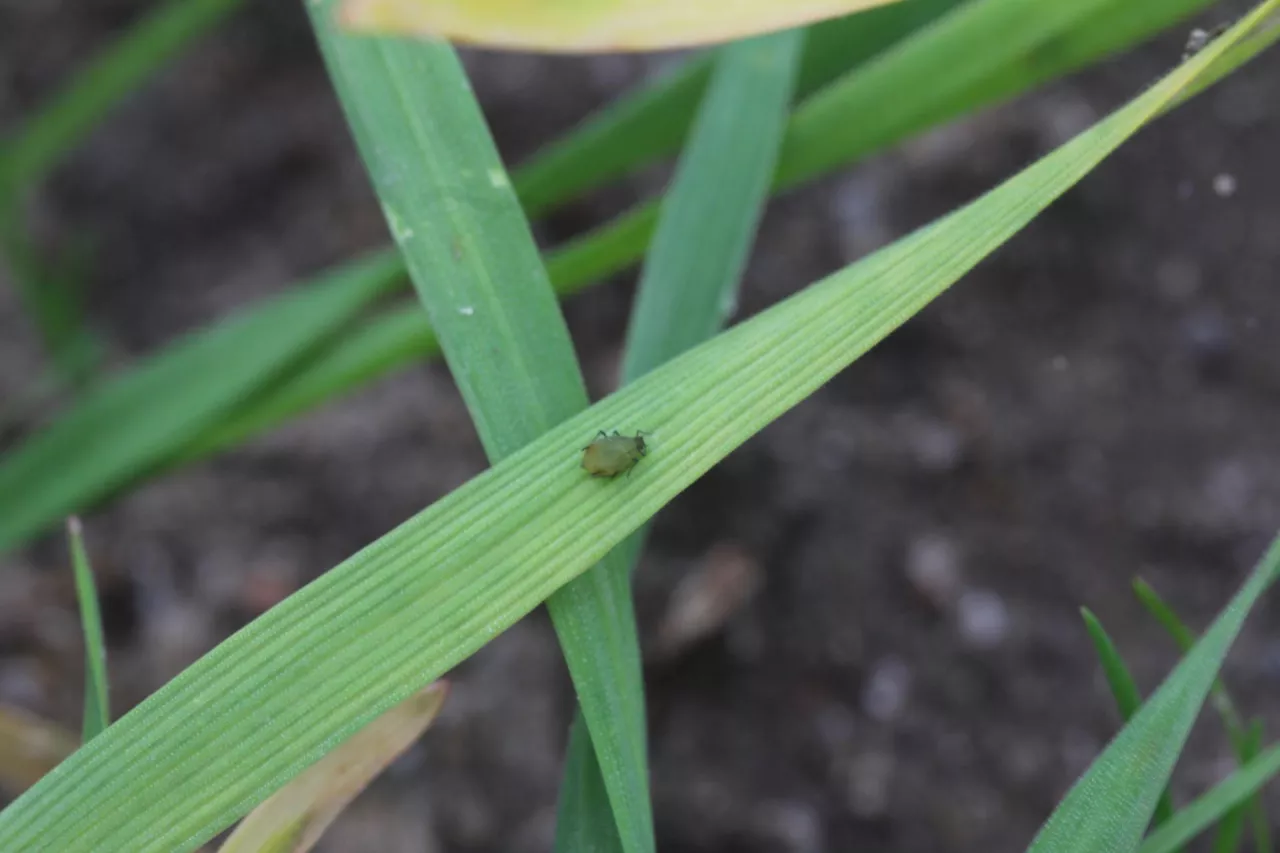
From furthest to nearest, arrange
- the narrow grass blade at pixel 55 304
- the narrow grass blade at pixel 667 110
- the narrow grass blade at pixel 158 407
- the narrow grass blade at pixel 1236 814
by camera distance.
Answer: the narrow grass blade at pixel 55 304, the narrow grass blade at pixel 158 407, the narrow grass blade at pixel 667 110, the narrow grass blade at pixel 1236 814

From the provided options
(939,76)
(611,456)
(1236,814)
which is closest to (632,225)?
(939,76)

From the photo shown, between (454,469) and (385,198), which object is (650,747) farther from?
(385,198)

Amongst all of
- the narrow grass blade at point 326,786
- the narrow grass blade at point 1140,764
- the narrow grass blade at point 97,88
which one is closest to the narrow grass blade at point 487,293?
the narrow grass blade at point 326,786

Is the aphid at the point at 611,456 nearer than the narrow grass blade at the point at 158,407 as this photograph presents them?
Yes

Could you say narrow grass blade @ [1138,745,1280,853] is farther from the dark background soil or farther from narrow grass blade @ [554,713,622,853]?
the dark background soil

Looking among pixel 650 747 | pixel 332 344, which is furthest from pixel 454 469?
pixel 650 747

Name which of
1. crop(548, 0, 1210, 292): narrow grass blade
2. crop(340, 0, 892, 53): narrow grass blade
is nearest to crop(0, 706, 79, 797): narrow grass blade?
crop(548, 0, 1210, 292): narrow grass blade

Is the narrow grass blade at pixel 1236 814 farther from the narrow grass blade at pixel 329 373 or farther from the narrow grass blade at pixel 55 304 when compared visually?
the narrow grass blade at pixel 55 304
